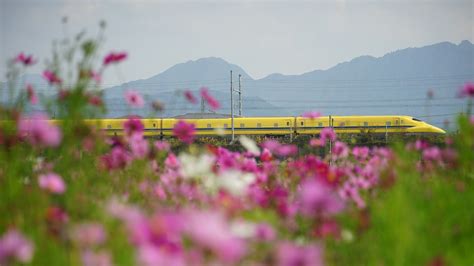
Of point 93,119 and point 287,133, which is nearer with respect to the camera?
point 93,119

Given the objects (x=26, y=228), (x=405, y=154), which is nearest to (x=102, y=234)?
(x=26, y=228)

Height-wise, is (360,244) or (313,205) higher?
(313,205)

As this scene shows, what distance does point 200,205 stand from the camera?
99.7 inches

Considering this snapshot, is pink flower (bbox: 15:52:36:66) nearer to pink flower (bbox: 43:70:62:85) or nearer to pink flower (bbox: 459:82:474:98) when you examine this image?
pink flower (bbox: 43:70:62:85)

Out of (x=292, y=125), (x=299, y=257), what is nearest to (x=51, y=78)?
(x=299, y=257)

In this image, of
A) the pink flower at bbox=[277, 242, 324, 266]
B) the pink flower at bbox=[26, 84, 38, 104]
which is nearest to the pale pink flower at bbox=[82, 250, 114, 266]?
the pink flower at bbox=[277, 242, 324, 266]

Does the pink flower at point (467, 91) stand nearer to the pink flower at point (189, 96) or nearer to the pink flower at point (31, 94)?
the pink flower at point (189, 96)

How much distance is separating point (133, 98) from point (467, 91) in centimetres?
177

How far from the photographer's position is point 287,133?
30.5 metres

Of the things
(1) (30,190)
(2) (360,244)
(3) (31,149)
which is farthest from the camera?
(3) (31,149)

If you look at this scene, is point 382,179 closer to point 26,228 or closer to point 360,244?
point 360,244

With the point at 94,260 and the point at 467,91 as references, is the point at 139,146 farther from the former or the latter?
the point at 467,91

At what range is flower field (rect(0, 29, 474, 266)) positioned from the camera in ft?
4.33

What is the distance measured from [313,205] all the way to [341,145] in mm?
2099
